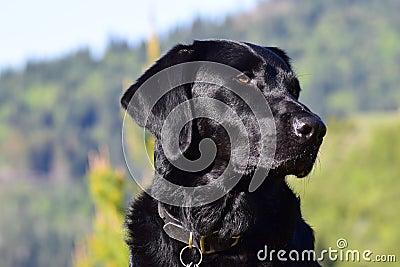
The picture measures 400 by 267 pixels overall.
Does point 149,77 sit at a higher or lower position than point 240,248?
higher

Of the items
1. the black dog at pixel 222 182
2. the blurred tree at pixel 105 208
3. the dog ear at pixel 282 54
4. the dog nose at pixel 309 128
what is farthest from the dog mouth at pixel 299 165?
the blurred tree at pixel 105 208

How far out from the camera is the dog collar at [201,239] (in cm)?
665

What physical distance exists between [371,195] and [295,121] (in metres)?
54.4

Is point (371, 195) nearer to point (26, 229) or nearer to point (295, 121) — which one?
point (295, 121)

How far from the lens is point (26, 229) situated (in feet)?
563

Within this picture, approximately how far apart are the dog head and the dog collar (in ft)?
1.45

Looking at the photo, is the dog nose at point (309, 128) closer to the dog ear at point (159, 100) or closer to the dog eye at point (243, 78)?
the dog eye at point (243, 78)

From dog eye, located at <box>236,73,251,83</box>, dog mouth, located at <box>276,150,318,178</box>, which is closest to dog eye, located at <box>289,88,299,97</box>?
dog eye, located at <box>236,73,251,83</box>

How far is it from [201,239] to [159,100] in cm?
106

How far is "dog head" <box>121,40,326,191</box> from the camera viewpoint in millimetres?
6629

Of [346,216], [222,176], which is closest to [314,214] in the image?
[346,216]

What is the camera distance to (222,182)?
6.77 m

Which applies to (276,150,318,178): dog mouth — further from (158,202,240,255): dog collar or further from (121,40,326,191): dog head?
(158,202,240,255): dog collar

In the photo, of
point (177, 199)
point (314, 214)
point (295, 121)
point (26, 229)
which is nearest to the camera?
point (295, 121)
